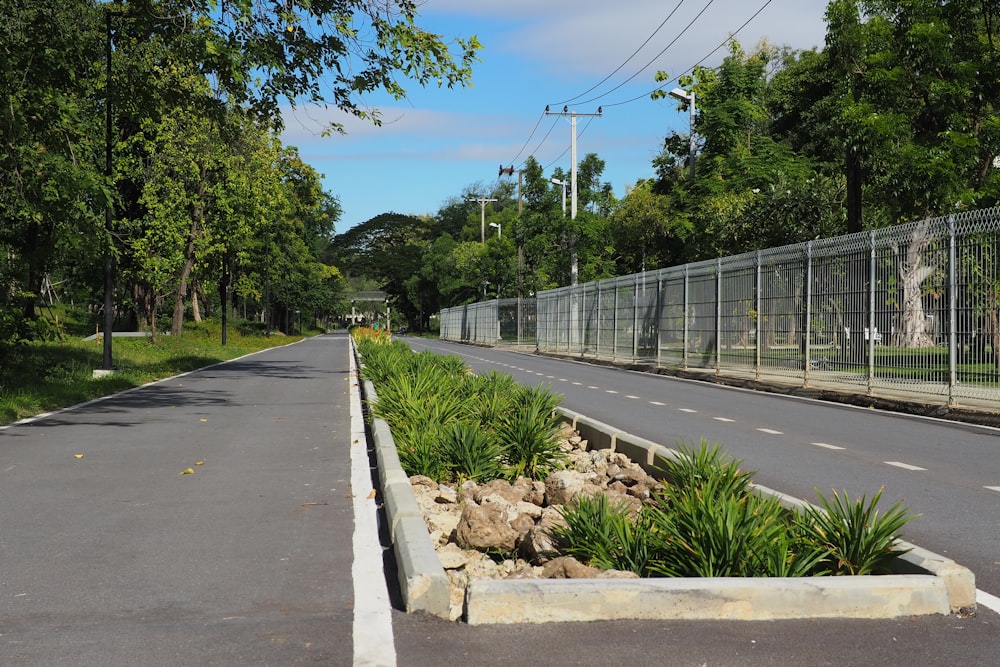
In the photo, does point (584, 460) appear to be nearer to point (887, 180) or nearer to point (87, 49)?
point (87, 49)

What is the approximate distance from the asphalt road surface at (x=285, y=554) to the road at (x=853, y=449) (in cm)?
5

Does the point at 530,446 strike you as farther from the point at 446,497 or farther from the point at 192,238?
the point at 192,238

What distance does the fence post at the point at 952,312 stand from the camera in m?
15.4

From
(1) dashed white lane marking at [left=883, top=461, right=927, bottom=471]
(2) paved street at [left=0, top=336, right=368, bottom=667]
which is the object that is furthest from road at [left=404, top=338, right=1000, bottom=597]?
(2) paved street at [left=0, top=336, right=368, bottom=667]

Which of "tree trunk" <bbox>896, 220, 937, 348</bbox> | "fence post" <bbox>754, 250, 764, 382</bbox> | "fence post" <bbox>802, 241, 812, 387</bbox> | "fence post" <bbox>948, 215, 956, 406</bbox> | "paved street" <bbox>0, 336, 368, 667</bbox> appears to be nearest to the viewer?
"paved street" <bbox>0, 336, 368, 667</bbox>

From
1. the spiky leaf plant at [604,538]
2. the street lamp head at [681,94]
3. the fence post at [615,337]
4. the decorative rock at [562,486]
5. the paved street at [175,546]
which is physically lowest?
the paved street at [175,546]

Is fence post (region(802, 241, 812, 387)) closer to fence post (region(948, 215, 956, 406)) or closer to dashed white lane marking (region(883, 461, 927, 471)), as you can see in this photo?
fence post (region(948, 215, 956, 406))

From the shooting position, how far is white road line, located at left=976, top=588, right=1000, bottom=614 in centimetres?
493

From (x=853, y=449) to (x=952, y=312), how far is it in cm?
566

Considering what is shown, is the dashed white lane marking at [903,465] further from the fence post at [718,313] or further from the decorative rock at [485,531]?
the fence post at [718,313]

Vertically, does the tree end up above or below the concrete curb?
above

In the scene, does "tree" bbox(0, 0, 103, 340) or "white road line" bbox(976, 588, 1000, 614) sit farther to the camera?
"tree" bbox(0, 0, 103, 340)

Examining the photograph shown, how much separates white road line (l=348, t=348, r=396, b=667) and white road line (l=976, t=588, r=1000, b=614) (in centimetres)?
289

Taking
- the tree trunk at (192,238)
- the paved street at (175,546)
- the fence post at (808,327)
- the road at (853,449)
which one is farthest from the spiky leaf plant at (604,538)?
the tree trunk at (192,238)
